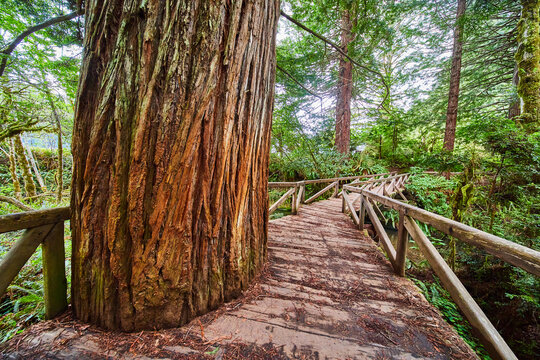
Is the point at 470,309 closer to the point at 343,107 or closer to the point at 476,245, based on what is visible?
the point at 476,245

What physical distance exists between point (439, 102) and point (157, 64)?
13541 millimetres

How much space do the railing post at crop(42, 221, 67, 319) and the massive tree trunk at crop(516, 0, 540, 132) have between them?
8.23m

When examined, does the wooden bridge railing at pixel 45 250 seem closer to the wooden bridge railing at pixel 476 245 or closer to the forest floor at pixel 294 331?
the forest floor at pixel 294 331

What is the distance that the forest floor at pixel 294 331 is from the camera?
3.53ft

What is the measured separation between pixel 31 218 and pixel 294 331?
1.85m

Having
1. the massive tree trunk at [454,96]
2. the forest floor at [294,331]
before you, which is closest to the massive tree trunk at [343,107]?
the massive tree trunk at [454,96]

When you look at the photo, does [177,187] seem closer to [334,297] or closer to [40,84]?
[334,297]

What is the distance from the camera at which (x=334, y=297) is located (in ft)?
5.44

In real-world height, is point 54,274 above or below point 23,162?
below

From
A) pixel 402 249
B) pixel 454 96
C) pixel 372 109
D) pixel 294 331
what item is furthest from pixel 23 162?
pixel 454 96

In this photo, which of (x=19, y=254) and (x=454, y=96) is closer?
(x=19, y=254)

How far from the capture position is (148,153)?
1134 mm

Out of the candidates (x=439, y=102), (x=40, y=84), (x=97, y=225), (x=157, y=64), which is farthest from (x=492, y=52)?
(x=40, y=84)

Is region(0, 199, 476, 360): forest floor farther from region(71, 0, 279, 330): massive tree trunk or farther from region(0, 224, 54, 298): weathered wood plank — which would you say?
region(0, 224, 54, 298): weathered wood plank
